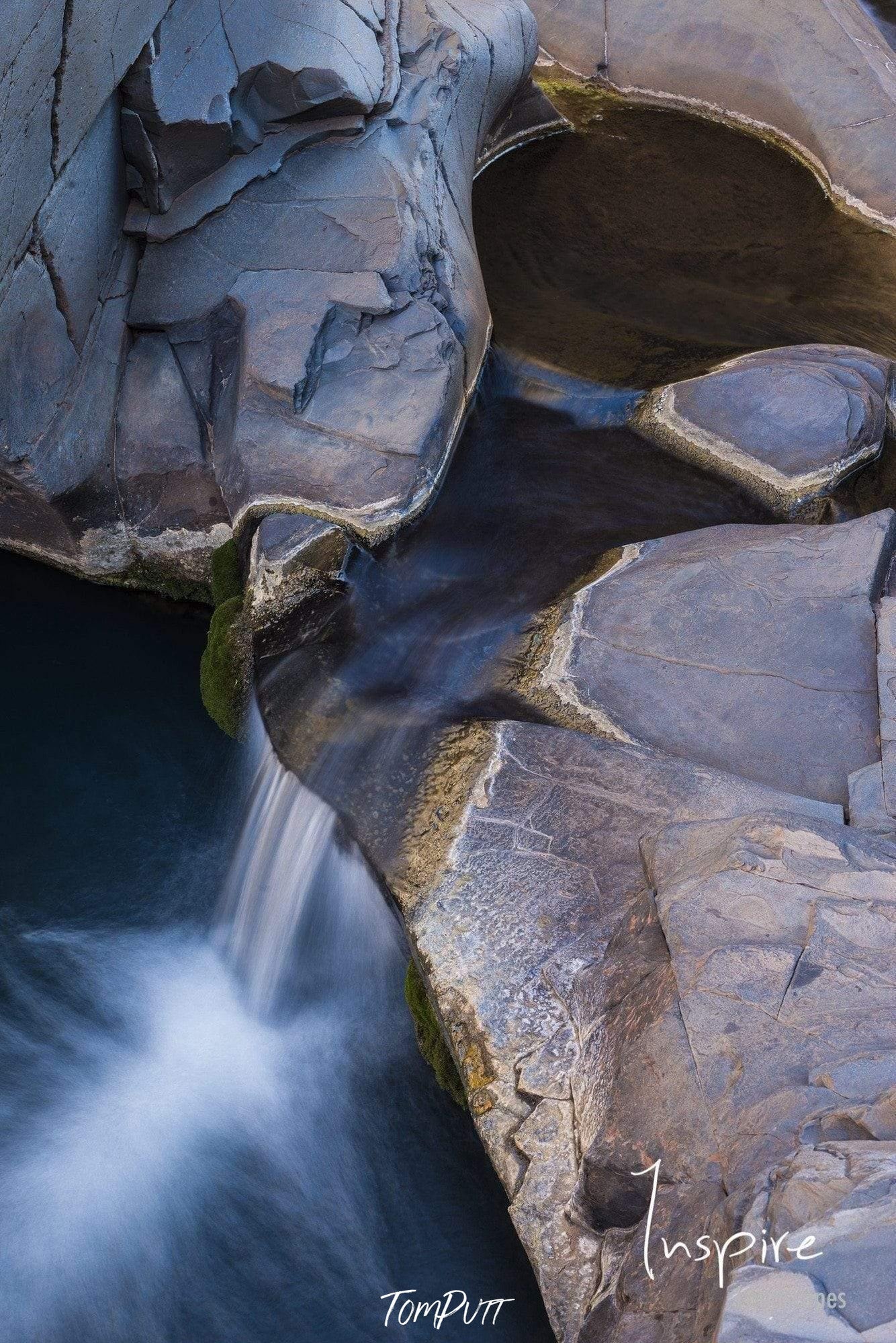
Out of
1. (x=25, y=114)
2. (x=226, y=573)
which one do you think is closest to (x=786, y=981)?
(x=226, y=573)

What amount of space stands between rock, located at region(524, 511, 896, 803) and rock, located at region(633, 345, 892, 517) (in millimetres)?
895

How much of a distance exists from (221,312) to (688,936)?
4.22 meters

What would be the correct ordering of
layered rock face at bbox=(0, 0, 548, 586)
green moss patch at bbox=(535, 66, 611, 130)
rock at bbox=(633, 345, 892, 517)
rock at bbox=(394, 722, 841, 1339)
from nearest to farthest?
rock at bbox=(394, 722, 841, 1339)
layered rock face at bbox=(0, 0, 548, 586)
rock at bbox=(633, 345, 892, 517)
green moss patch at bbox=(535, 66, 611, 130)

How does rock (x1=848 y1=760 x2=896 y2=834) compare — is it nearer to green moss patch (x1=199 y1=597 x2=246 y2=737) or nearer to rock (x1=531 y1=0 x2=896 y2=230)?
green moss patch (x1=199 y1=597 x2=246 y2=737)

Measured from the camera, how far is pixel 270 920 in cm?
496

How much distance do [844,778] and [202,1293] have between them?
9.65ft

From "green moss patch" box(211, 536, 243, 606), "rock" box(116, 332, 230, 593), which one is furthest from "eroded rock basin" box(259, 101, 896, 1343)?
"rock" box(116, 332, 230, 593)

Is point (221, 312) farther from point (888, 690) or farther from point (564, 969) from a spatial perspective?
point (564, 969)

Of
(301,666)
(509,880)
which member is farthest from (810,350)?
(509,880)

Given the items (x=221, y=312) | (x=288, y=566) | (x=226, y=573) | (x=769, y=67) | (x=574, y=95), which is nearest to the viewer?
(x=288, y=566)

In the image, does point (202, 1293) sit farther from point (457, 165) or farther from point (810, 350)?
point (457, 165)

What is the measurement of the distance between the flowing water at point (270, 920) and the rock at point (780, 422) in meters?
0.16

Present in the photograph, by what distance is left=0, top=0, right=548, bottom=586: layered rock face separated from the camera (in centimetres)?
564

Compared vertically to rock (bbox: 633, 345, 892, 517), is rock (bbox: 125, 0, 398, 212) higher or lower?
higher
